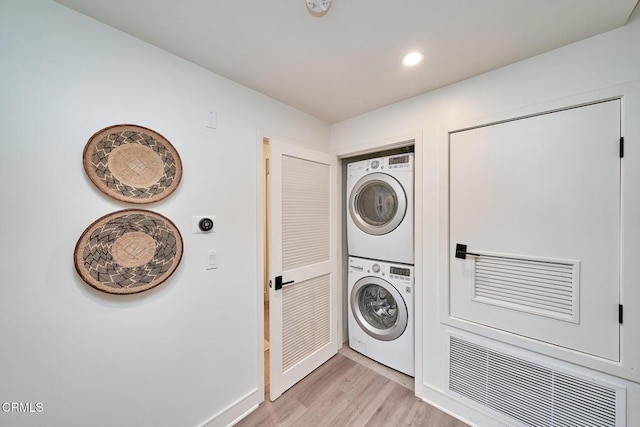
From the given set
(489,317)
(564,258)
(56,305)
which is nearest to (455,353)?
(489,317)

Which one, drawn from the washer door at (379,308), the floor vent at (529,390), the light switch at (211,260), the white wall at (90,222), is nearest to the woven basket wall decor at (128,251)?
the white wall at (90,222)

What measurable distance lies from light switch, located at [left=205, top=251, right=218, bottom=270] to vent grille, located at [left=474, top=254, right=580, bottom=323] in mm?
1768

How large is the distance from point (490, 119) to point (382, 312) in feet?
6.02

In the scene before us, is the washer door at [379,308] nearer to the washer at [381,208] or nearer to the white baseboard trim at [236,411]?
the washer at [381,208]

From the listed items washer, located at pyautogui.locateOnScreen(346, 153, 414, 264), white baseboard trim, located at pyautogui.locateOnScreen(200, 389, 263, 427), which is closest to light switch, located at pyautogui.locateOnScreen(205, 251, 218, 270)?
white baseboard trim, located at pyautogui.locateOnScreen(200, 389, 263, 427)

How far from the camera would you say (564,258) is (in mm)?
1244

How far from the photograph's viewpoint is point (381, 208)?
2.13 m

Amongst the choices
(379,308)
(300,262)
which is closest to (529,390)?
(379,308)

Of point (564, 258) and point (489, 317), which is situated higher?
point (564, 258)

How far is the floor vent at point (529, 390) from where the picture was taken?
117 cm

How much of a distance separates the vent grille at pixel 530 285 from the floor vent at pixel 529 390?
Answer: 336 millimetres

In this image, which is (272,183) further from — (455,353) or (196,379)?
(455,353)

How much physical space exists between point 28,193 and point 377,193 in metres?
2.15

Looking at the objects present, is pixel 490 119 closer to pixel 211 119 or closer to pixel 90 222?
pixel 211 119
